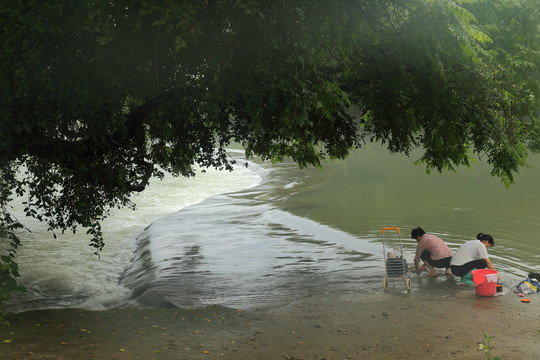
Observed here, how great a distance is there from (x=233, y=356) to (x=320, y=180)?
2468 centimetres

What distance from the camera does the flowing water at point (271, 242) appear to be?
11.7 m

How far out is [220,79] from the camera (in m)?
7.56

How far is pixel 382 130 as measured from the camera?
10109mm

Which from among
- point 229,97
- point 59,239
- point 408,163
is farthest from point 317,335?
point 408,163

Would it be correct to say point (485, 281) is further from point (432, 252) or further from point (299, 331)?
point (299, 331)

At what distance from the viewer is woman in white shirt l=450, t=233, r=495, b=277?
10.5 metres

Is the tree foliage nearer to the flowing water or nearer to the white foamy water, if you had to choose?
the flowing water

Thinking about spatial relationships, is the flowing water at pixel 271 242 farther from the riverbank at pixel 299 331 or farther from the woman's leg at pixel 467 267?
the riverbank at pixel 299 331

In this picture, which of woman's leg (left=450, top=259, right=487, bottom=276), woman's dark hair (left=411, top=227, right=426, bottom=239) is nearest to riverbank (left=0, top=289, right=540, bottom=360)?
woman's leg (left=450, top=259, right=487, bottom=276)

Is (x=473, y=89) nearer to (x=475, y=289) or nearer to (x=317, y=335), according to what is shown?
(x=475, y=289)

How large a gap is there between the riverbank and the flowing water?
1.14m

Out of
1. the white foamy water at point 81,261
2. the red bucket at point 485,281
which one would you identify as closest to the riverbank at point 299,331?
the red bucket at point 485,281

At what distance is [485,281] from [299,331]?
12.1ft

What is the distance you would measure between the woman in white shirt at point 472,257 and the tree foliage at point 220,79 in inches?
63.3
